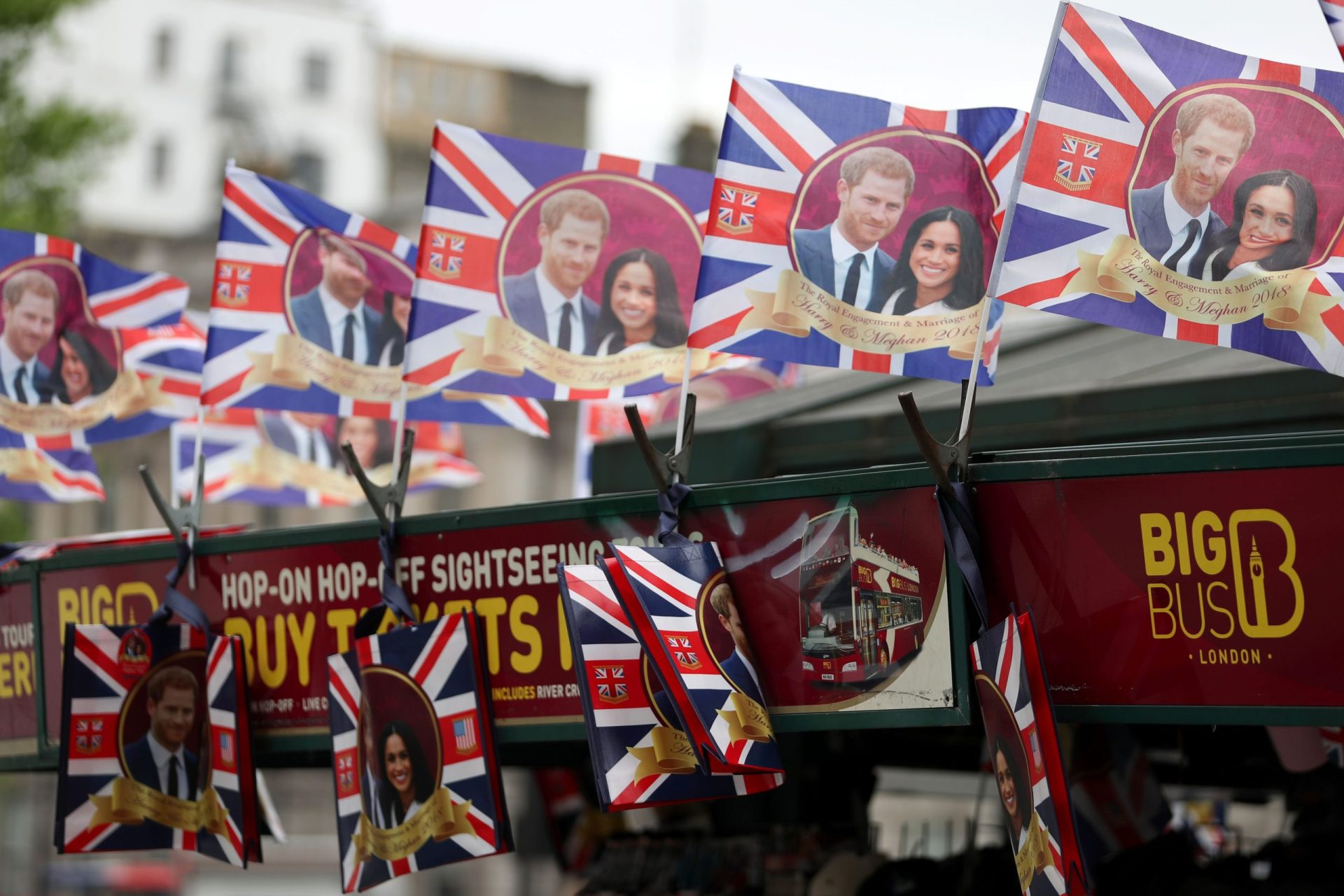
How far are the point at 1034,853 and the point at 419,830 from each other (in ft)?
7.71

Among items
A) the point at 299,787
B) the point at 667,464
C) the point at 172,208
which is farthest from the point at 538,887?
the point at 667,464

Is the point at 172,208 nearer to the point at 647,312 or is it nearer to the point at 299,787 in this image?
the point at 299,787

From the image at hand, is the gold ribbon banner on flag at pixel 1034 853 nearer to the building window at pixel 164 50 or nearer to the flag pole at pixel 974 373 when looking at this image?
the flag pole at pixel 974 373

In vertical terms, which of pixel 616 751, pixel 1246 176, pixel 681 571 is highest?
pixel 1246 176

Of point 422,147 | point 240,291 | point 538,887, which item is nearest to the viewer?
point 240,291

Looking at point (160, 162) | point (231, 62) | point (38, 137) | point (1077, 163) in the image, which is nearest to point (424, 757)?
point (1077, 163)

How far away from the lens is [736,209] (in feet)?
19.0

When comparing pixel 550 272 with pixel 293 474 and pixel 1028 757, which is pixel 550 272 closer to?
pixel 1028 757

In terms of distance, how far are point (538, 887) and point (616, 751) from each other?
3336 cm

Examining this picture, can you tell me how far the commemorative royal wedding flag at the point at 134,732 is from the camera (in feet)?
22.5

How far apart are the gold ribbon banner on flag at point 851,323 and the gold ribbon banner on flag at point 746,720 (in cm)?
126

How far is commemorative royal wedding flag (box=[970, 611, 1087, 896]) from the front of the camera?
4.52 metres

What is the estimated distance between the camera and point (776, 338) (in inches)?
225

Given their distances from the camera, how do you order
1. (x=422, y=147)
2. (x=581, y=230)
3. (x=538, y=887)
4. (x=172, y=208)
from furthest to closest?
(x=422, y=147)
(x=172, y=208)
(x=538, y=887)
(x=581, y=230)
